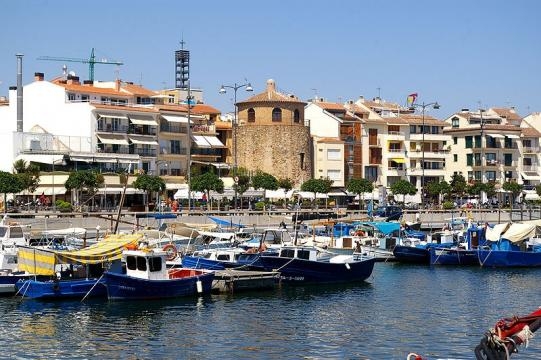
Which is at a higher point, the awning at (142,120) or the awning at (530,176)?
the awning at (142,120)

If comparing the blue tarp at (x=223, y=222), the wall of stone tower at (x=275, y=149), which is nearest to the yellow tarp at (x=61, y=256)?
the blue tarp at (x=223, y=222)

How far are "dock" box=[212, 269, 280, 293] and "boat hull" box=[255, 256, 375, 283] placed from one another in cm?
114

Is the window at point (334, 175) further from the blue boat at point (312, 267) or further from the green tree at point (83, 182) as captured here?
the blue boat at point (312, 267)

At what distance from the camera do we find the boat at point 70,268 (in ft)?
141

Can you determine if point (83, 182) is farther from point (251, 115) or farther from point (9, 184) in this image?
point (251, 115)

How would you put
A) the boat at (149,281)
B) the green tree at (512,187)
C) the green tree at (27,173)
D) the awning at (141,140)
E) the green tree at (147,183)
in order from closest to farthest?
the boat at (149,281)
the green tree at (27,173)
the green tree at (147,183)
the awning at (141,140)
the green tree at (512,187)

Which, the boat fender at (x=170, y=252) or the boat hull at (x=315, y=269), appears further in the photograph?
the boat fender at (x=170, y=252)

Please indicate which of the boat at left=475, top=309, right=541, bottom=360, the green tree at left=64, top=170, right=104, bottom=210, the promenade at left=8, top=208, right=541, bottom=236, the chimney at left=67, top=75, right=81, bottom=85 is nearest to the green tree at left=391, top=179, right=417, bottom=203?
the promenade at left=8, top=208, right=541, bottom=236

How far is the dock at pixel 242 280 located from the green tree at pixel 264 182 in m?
43.7

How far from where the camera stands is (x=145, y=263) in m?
43.7

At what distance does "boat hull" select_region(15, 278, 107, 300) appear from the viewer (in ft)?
140

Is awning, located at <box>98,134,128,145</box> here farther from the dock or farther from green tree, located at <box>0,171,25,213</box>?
the dock

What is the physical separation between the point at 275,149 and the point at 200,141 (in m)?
7.06

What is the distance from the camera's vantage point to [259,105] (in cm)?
10062
